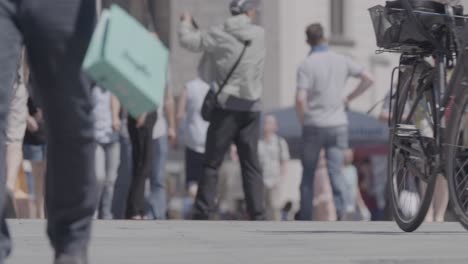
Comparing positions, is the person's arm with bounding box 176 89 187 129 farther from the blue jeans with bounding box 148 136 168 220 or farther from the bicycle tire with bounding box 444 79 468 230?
Answer: the bicycle tire with bounding box 444 79 468 230

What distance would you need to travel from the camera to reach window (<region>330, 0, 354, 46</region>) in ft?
111

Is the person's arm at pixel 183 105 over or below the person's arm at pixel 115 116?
below

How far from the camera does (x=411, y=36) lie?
9648 millimetres

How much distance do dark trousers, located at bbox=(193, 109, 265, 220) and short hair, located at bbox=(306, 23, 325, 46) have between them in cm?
143

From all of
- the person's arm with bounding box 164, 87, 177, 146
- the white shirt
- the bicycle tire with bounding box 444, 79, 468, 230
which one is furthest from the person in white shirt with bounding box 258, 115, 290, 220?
the bicycle tire with bounding box 444, 79, 468, 230

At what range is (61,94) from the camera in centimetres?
622

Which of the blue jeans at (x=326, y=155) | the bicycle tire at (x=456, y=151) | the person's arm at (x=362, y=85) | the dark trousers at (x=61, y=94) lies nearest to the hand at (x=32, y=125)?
the blue jeans at (x=326, y=155)

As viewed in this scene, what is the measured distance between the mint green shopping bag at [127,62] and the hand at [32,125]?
7840mm

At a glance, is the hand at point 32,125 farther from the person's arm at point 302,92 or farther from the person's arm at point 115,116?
the person's arm at point 302,92

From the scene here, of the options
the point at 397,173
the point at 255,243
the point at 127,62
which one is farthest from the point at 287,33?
the point at 127,62

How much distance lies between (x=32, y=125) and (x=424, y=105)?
15.6 ft

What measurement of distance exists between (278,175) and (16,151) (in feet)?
20.2

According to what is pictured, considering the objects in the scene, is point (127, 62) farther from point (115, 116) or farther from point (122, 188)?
point (115, 116)

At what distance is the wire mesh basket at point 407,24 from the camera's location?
9.62m
